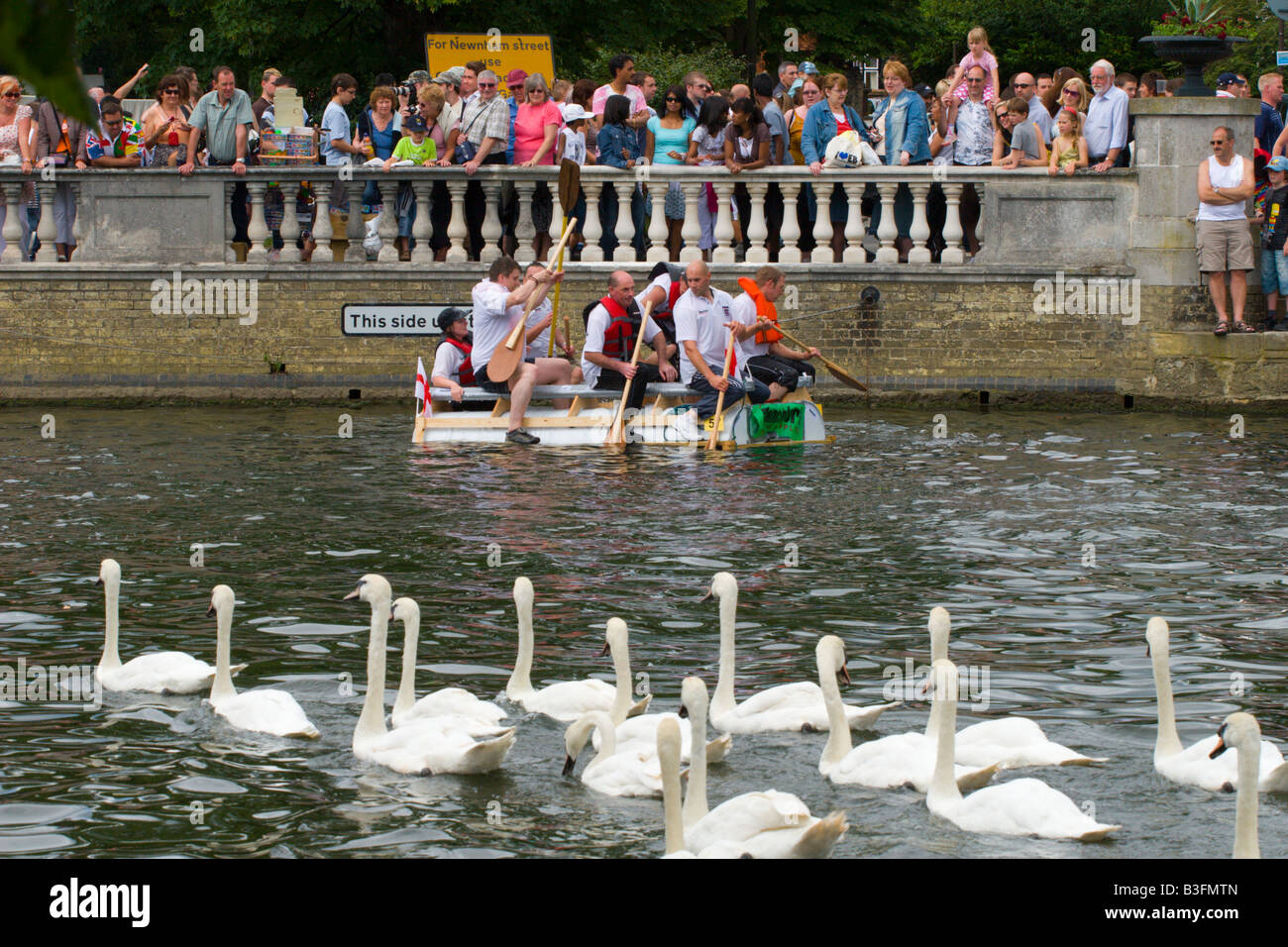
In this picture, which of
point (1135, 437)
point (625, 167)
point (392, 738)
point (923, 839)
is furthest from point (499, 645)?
point (625, 167)

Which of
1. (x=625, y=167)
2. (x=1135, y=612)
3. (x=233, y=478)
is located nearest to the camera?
(x=1135, y=612)

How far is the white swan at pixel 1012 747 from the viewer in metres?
7.23

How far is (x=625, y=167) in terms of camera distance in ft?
62.7

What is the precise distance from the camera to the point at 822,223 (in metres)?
19.3

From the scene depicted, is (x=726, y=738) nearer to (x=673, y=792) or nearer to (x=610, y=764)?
(x=610, y=764)

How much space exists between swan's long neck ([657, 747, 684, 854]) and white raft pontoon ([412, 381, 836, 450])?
10.7 metres

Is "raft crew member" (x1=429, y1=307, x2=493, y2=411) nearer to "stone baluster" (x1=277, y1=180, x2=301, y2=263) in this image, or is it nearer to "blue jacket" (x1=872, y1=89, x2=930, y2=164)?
"stone baluster" (x1=277, y1=180, x2=301, y2=263)

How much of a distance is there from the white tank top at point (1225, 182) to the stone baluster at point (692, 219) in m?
5.09

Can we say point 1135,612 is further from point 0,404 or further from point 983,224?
point 0,404

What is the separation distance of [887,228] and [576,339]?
3587 millimetres

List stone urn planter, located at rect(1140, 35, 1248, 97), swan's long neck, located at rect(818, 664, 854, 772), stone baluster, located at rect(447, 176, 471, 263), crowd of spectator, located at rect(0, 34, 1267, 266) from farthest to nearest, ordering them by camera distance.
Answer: stone baluster, located at rect(447, 176, 471, 263) → crowd of spectator, located at rect(0, 34, 1267, 266) → stone urn planter, located at rect(1140, 35, 1248, 97) → swan's long neck, located at rect(818, 664, 854, 772)

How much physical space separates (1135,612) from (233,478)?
763cm

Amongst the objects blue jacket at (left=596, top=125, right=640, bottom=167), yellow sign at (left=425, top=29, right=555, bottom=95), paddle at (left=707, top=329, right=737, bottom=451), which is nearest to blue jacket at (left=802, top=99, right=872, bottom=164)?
blue jacket at (left=596, top=125, right=640, bottom=167)

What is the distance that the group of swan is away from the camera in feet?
19.8
